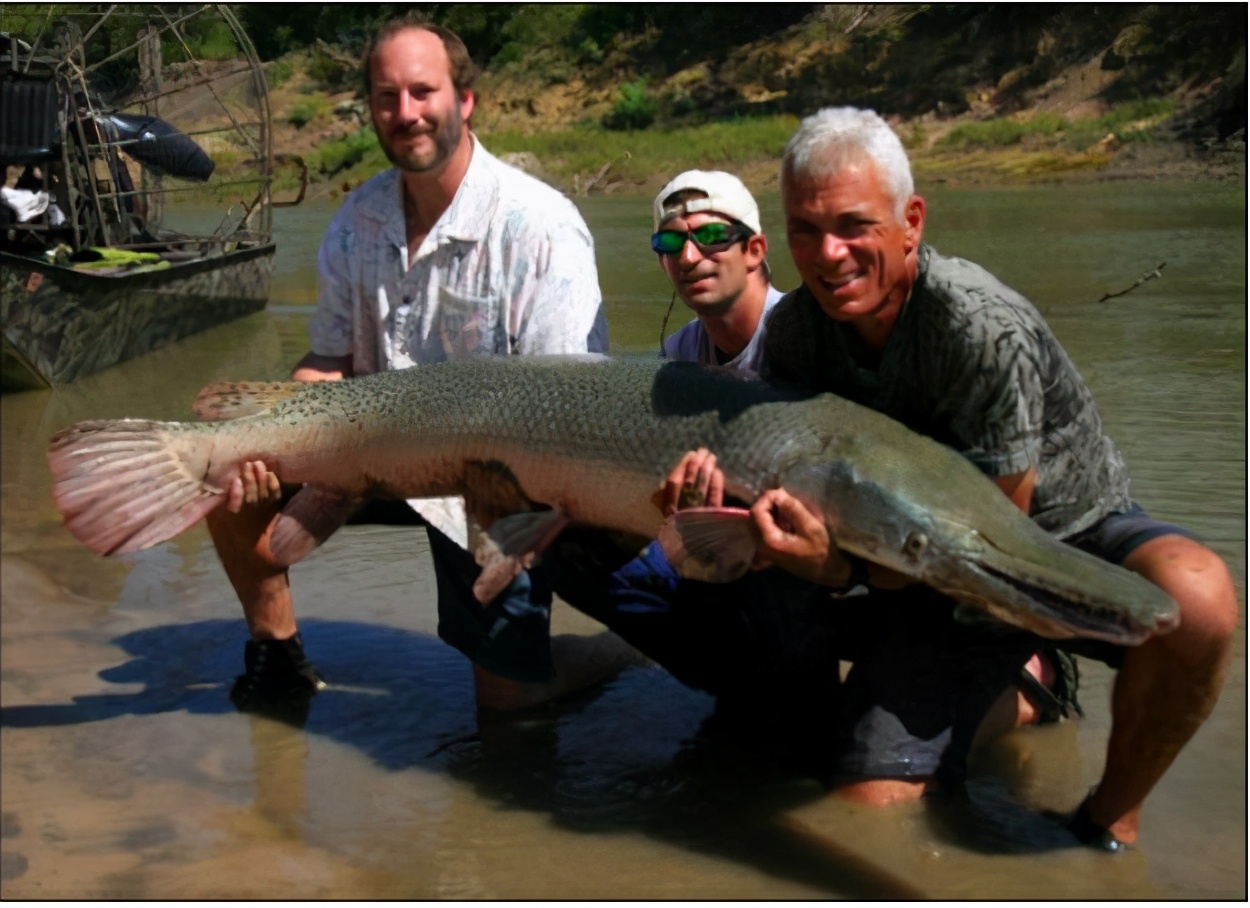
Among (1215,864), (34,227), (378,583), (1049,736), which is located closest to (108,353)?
(34,227)

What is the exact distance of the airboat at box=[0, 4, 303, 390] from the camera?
32.2ft

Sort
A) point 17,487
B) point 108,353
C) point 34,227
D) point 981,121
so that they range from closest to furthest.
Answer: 1. point 17,487
2. point 34,227
3. point 108,353
4. point 981,121

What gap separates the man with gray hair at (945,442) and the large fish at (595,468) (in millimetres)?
135

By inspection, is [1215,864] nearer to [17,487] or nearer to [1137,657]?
[1137,657]

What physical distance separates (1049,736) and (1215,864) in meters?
0.74

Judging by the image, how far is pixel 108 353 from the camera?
10.6 metres

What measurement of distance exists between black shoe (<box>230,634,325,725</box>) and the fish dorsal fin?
2.61 ft

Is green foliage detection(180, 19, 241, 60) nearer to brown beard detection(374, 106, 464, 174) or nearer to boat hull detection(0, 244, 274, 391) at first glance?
boat hull detection(0, 244, 274, 391)

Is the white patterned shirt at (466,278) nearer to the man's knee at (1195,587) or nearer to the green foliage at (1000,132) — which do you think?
the man's knee at (1195,587)

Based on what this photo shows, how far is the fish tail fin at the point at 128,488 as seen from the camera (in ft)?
13.1

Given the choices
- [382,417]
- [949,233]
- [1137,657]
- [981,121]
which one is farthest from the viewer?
[981,121]

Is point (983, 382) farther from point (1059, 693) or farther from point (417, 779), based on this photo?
point (417, 779)

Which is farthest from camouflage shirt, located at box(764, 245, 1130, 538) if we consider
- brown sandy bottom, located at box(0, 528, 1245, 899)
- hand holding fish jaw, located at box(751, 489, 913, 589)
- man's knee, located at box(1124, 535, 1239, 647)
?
brown sandy bottom, located at box(0, 528, 1245, 899)

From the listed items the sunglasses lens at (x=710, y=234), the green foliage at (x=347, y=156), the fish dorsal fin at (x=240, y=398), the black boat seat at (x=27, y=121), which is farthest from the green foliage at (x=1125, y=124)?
the fish dorsal fin at (x=240, y=398)
